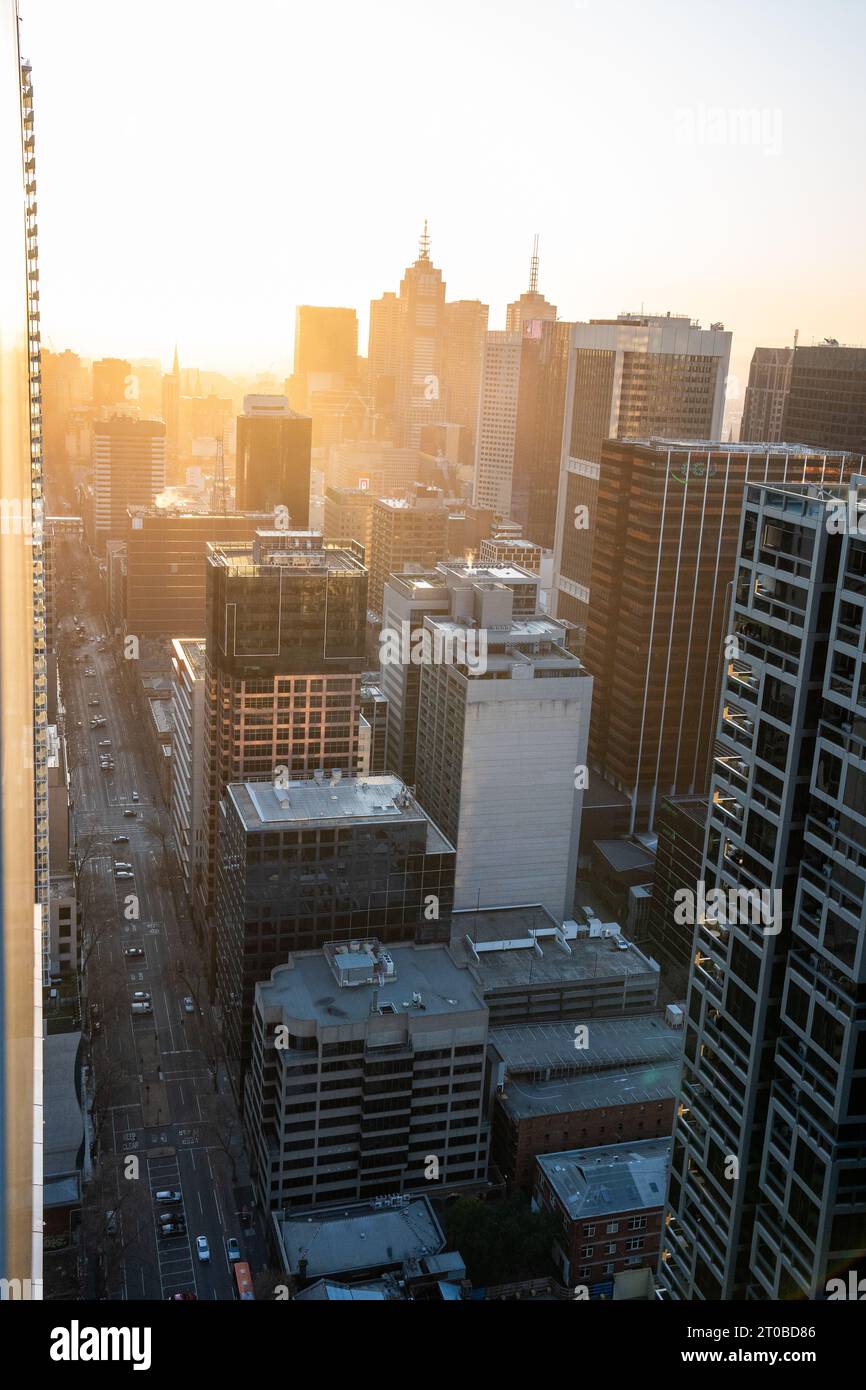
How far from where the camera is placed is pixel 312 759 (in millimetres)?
35750

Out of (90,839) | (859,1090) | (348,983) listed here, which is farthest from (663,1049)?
(90,839)

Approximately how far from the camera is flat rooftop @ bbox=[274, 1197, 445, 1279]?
23781 millimetres

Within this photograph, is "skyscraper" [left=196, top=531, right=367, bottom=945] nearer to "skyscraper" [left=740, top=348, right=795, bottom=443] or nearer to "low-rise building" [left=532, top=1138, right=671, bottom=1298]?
"low-rise building" [left=532, top=1138, right=671, bottom=1298]

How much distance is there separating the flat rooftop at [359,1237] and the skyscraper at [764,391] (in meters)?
59.1

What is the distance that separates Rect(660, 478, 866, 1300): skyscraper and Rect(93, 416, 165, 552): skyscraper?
79.6 meters

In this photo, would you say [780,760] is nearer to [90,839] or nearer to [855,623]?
[855,623]

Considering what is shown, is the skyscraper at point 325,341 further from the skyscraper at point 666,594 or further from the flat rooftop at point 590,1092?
the flat rooftop at point 590,1092

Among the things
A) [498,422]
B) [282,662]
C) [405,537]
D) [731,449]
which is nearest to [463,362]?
[498,422]

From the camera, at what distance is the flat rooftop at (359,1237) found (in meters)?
23.8

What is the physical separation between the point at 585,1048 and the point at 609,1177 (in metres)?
4.46

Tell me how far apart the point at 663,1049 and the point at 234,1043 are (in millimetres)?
10894

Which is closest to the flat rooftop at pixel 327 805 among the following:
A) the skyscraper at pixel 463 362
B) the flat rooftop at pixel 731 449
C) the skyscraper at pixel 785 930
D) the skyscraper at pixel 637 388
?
the skyscraper at pixel 785 930

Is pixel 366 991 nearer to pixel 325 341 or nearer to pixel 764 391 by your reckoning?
pixel 764 391
